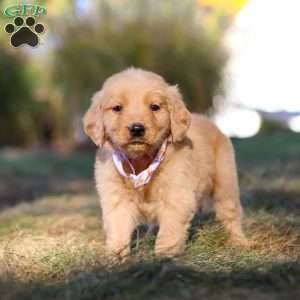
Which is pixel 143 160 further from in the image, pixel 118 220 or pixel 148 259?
pixel 148 259

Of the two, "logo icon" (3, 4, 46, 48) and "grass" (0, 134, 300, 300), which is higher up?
"logo icon" (3, 4, 46, 48)

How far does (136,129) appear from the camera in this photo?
369 cm

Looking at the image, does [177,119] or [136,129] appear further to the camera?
[177,119]

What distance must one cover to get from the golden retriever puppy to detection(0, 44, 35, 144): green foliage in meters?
11.0

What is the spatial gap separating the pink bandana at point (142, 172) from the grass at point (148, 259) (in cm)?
35

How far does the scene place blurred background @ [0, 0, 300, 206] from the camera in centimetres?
1296

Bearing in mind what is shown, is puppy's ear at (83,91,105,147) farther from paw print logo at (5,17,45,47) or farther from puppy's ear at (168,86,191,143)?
paw print logo at (5,17,45,47)

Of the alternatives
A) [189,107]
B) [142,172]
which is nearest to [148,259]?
[142,172]

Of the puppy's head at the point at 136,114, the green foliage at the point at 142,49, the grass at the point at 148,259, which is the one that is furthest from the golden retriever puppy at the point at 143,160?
the green foliage at the point at 142,49

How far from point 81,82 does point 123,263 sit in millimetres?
10013

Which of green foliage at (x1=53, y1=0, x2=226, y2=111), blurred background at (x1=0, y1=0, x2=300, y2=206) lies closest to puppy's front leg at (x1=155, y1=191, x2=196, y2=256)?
blurred background at (x1=0, y1=0, x2=300, y2=206)

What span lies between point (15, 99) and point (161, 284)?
12.3 m

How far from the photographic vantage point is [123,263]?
328cm

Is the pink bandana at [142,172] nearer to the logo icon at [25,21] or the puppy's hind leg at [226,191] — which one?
the puppy's hind leg at [226,191]
